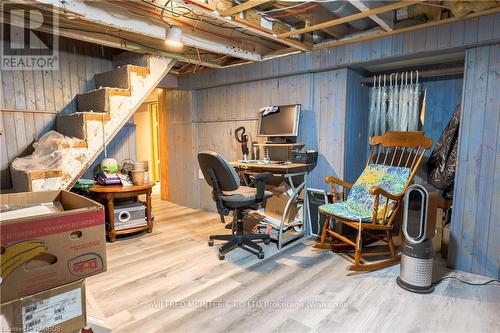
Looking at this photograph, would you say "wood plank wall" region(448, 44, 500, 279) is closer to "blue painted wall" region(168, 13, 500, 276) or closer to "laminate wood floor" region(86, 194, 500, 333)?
"blue painted wall" region(168, 13, 500, 276)

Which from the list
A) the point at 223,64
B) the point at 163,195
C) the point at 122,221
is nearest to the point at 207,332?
Result: the point at 122,221

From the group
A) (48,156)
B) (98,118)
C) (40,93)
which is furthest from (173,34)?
(40,93)

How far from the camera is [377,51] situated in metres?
2.70

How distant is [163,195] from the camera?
5148 mm

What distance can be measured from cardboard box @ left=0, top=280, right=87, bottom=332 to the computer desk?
2.20 m

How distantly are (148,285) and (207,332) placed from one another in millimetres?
776

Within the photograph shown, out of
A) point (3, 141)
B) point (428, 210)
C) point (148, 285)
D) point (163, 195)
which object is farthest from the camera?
point (163, 195)

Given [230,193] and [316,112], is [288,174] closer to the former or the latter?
[230,193]

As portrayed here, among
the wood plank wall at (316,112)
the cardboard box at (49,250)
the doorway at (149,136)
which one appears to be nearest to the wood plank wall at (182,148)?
the wood plank wall at (316,112)

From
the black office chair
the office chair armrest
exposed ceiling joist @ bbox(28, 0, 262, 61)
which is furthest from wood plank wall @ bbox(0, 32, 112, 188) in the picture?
the office chair armrest

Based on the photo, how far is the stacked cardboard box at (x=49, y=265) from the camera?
680 millimetres

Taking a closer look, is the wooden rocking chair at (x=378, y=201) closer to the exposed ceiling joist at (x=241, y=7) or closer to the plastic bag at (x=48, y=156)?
the exposed ceiling joist at (x=241, y=7)

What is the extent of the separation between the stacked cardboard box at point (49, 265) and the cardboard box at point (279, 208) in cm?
255

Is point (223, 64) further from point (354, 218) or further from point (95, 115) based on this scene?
point (354, 218)
